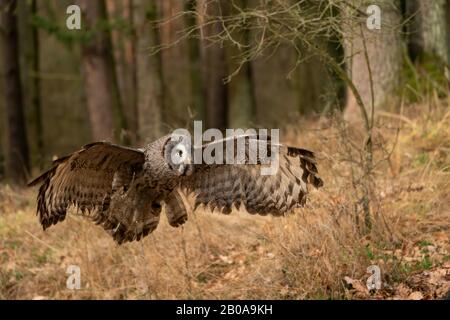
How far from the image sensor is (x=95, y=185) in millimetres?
7859

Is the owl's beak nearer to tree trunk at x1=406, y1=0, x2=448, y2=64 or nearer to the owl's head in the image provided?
the owl's head

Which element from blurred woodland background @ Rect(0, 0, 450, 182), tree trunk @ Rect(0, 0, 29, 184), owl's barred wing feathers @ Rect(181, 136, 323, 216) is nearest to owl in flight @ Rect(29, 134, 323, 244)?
owl's barred wing feathers @ Rect(181, 136, 323, 216)

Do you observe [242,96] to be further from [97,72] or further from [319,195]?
[319,195]

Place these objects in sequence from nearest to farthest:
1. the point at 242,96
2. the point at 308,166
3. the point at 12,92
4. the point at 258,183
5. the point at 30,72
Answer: the point at 308,166
the point at 258,183
the point at 12,92
the point at 242,96
the point at 30,72

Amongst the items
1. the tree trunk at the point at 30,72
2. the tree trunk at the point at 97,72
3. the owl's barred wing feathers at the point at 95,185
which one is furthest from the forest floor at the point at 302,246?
the tree trunk at the point at 30,72

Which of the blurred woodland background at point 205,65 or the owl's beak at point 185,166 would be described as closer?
the owl's beak at point 185,166

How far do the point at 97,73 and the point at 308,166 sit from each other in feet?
30.4

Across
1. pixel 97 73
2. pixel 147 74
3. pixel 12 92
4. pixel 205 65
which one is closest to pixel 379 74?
pixel 97 73

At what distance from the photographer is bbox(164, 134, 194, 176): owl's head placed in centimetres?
742

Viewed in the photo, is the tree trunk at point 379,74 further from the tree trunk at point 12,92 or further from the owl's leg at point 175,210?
the tree trunk at point 12,92

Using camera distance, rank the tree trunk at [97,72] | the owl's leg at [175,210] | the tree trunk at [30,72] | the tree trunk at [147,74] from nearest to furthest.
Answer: the owl's leg at [175,210], the tree trunk at [97,72], the tree trunk at [147,74], the tree trunk at [30,72]

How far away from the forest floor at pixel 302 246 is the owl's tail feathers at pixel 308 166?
2.19 ft

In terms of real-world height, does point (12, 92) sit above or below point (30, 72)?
below

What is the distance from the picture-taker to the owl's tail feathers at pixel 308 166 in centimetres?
755
